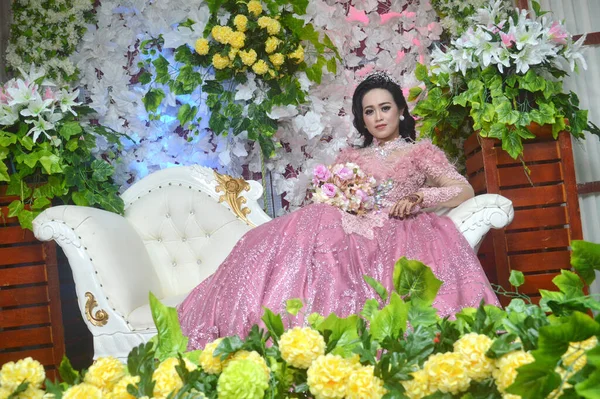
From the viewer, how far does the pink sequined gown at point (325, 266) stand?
7.70 ft

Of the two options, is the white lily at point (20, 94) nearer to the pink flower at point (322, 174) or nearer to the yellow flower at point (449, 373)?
the pink flower at point (322, 174)

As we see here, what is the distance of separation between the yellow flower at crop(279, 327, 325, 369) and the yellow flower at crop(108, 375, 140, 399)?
15 cm

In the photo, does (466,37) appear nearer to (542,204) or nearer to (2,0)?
(542,204)

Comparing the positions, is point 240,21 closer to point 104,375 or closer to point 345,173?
point 345,173

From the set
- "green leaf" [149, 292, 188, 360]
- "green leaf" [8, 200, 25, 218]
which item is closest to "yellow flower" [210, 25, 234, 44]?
"green leaf" [8, 200, 25, 218]

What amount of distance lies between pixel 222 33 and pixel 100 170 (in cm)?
92

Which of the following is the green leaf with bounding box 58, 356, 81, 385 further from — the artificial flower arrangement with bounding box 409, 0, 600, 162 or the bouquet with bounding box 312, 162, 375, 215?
the artificial flower arrangement with bounding box 409, 0, 600, 162

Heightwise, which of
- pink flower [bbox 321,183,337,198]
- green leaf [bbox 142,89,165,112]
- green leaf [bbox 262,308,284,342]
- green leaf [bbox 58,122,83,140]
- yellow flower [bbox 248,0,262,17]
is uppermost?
yellow flower [bbox 248,0,262,17]

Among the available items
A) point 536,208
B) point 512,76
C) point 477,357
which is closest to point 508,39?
point 512,76

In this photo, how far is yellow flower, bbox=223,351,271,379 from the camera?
64cm

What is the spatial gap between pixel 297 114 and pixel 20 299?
5.51 ft

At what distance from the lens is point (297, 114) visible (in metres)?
3.71

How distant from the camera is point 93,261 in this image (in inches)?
112

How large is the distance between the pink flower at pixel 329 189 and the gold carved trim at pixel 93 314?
1045mm
